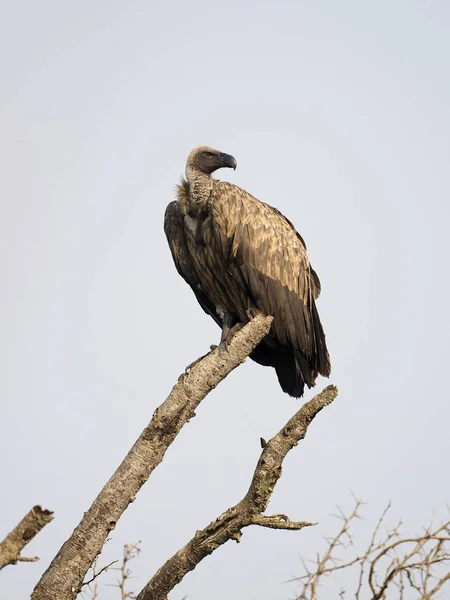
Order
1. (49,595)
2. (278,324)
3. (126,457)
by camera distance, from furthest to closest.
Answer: (278,324)
(126,457)
(49,595)

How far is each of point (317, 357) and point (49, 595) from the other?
4.45 m

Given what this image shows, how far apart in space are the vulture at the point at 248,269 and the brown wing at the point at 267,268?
0.04ft

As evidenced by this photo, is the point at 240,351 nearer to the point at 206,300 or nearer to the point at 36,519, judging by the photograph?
the point at 206,300

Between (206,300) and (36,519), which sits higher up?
(206,300)

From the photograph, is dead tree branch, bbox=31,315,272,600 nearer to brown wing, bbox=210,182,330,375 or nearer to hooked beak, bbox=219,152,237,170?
brown wing, bbox=210,182,330,375

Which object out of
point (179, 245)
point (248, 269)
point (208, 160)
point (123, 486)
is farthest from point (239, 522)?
point (208, 160)

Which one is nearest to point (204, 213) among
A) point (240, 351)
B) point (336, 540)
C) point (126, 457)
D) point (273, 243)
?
point (273, 243)

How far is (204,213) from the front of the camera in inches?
396

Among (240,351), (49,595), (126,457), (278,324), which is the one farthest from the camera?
(278,324)

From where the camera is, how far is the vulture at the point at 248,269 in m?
9.78

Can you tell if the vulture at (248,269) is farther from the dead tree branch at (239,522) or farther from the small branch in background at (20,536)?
the small branch in background at (20,536)

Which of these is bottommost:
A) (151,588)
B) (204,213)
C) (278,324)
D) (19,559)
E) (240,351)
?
(19,559)

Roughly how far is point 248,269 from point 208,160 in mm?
1757

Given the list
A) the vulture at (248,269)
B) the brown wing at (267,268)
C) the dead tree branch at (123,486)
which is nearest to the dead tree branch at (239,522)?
the dead tree branch at (123,486)
